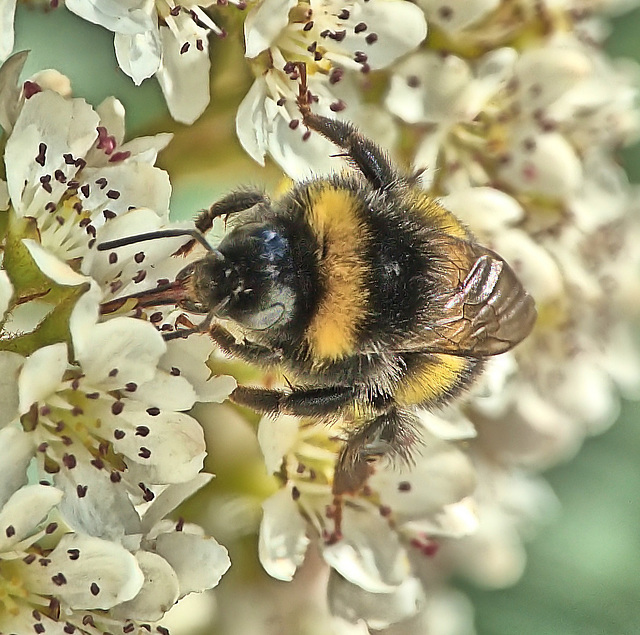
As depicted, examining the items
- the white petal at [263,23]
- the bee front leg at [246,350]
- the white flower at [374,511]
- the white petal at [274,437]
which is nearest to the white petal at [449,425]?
the white flower at [374,511]

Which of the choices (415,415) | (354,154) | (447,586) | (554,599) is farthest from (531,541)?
(354,154)

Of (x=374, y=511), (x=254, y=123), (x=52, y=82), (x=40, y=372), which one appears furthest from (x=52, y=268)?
(x=374, y=511)

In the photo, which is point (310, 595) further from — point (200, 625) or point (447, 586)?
point (447, 586)

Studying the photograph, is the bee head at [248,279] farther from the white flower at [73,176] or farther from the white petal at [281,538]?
the white petal at [281,538]

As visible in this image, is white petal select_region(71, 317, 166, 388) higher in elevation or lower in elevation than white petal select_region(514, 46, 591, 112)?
higher

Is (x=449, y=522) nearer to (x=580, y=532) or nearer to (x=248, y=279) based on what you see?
(x=248, y=279)

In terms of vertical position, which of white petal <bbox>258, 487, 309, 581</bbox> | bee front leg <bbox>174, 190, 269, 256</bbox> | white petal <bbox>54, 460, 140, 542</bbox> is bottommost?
white petal <bbox>258, 487, 309, 581</bbox>

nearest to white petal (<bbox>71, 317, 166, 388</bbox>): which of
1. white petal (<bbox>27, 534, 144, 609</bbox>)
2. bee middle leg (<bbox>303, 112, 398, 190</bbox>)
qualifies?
white petal (<bbox>27, 534, 144, 609</bbox>)

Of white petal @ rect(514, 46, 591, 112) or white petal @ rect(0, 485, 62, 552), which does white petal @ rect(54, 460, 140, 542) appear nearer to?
white petal @ rect(0, 485, 62, 552)

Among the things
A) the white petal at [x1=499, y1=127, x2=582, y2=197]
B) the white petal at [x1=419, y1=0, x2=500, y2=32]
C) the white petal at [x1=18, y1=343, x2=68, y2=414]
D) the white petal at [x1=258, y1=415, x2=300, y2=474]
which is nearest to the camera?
the white petal at [x1=18, y1=343, x2=68, y2=414]
